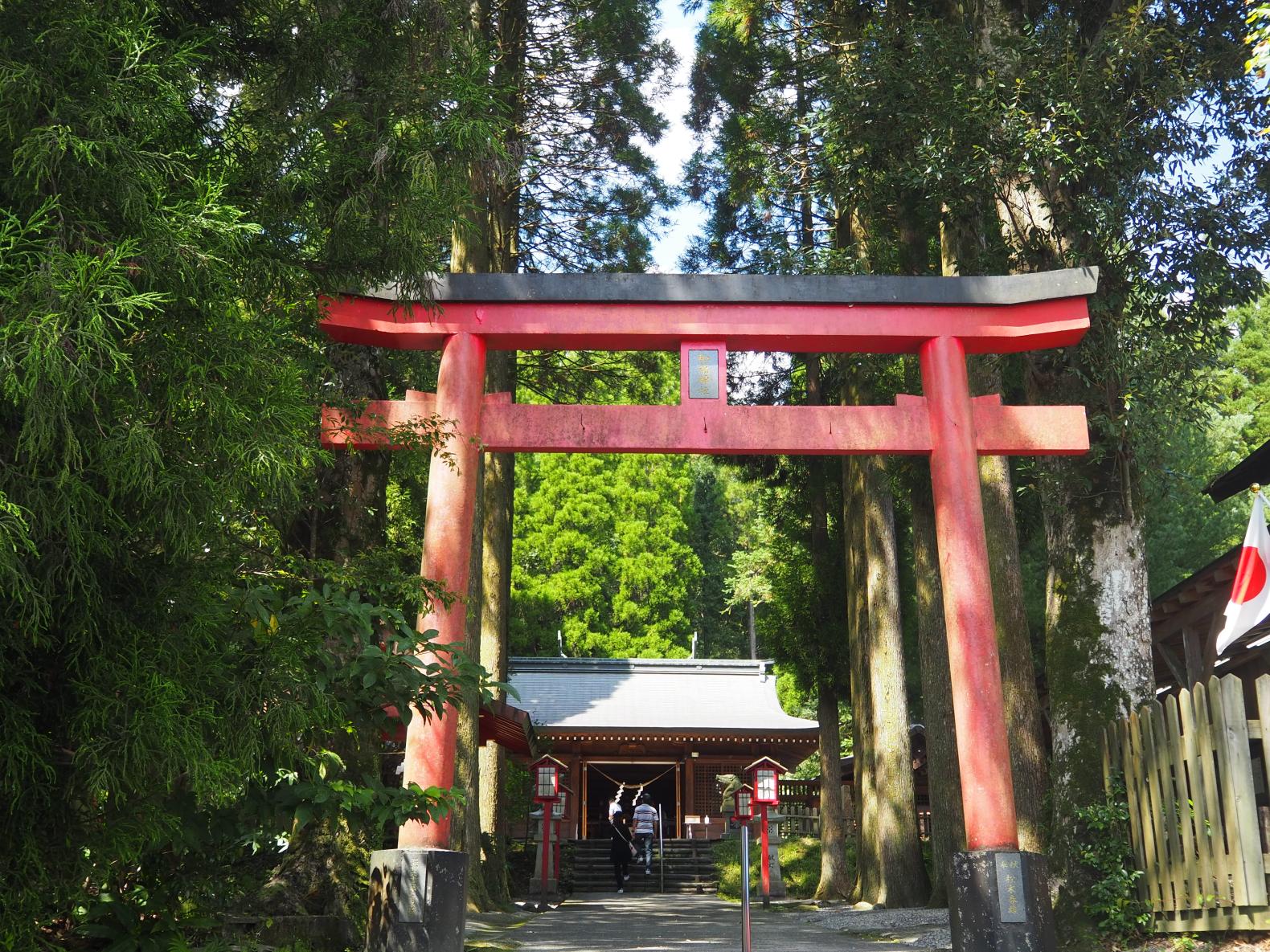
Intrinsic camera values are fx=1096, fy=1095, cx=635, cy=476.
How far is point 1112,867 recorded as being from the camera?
6875mm

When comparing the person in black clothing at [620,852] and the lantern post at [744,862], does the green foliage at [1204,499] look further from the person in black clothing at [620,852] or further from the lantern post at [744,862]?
the lantern post at [744,862]

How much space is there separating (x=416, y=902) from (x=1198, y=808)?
438 centimetres

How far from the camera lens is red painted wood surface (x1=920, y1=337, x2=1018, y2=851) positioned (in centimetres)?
700

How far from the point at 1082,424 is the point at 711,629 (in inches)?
1069

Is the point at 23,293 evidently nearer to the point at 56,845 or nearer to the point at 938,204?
the point at 56,845

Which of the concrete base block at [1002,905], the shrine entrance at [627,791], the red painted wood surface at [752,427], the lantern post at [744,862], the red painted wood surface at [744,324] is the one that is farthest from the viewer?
the shrine entrance at [627,791]

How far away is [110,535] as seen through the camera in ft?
12.5

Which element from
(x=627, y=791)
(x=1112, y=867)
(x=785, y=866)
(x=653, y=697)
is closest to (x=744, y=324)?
(x=1112, y=867)

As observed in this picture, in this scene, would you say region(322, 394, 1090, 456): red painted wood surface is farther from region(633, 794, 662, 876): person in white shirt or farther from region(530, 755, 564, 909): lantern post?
region(633, 794, 662, 876): person in white shirt

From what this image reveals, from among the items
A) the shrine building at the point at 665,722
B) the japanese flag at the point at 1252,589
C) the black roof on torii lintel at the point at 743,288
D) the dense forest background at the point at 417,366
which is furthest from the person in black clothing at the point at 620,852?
the japanese flag at the point at 1252,589

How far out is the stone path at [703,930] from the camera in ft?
29.5

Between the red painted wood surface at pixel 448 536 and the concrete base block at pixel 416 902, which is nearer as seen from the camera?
the concrete base block at pixel 416 902

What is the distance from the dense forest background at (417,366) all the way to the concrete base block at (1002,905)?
0.48 m

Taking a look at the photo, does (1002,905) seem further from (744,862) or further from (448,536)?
(448,536)
